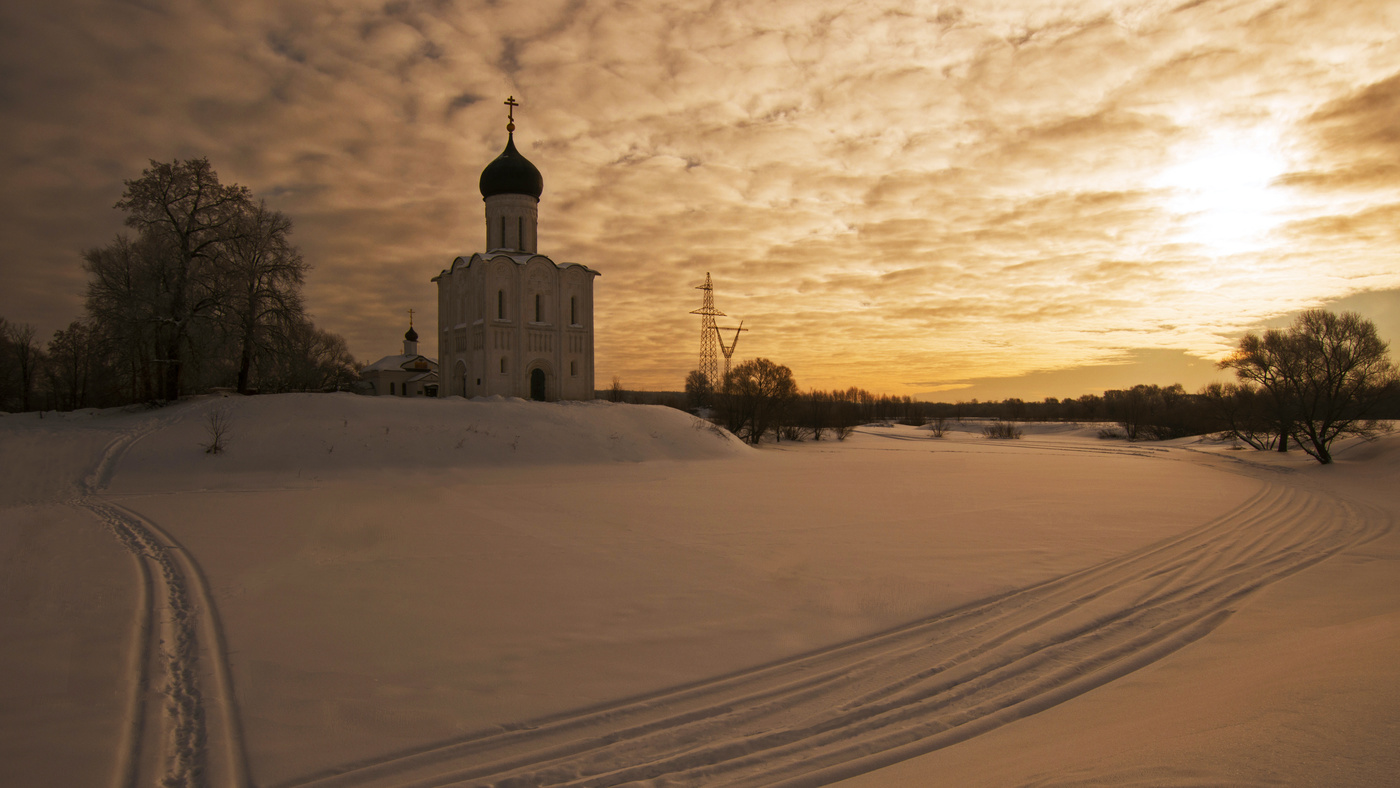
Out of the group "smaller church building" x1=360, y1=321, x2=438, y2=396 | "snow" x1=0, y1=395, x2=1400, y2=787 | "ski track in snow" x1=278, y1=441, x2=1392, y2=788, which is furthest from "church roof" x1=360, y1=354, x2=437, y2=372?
"ski track in snow" x1=278, y1=441, x2=1392, y2=788

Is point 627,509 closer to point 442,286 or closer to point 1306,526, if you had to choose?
point 1306,526

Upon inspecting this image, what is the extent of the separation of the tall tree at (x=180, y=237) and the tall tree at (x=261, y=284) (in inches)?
22.5

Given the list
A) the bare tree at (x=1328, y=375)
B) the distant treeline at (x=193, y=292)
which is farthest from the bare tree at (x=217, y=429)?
the bare tree at (x=1328, y=375)

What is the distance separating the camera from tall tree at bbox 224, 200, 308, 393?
25.5 m

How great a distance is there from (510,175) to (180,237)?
13812 millimetres

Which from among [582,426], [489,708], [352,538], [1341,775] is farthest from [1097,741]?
[582,426]

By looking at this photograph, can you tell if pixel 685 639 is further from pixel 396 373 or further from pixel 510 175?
pixel 396 373

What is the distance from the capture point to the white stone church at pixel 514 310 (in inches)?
1200

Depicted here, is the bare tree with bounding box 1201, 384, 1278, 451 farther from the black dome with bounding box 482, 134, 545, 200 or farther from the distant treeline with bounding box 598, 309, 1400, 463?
the black dome with bounding box 482, 134, 545, 200

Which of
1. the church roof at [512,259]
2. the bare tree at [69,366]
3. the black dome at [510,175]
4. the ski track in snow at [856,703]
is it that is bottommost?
the ski track in snow at [856,703]

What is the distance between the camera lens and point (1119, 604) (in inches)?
289

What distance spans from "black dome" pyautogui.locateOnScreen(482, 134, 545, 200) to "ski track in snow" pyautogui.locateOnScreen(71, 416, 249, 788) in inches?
1043

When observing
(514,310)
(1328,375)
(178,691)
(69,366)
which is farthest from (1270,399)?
(69,366)

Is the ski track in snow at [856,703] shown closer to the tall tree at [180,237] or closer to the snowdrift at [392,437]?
the snowdrift at [392,437]
